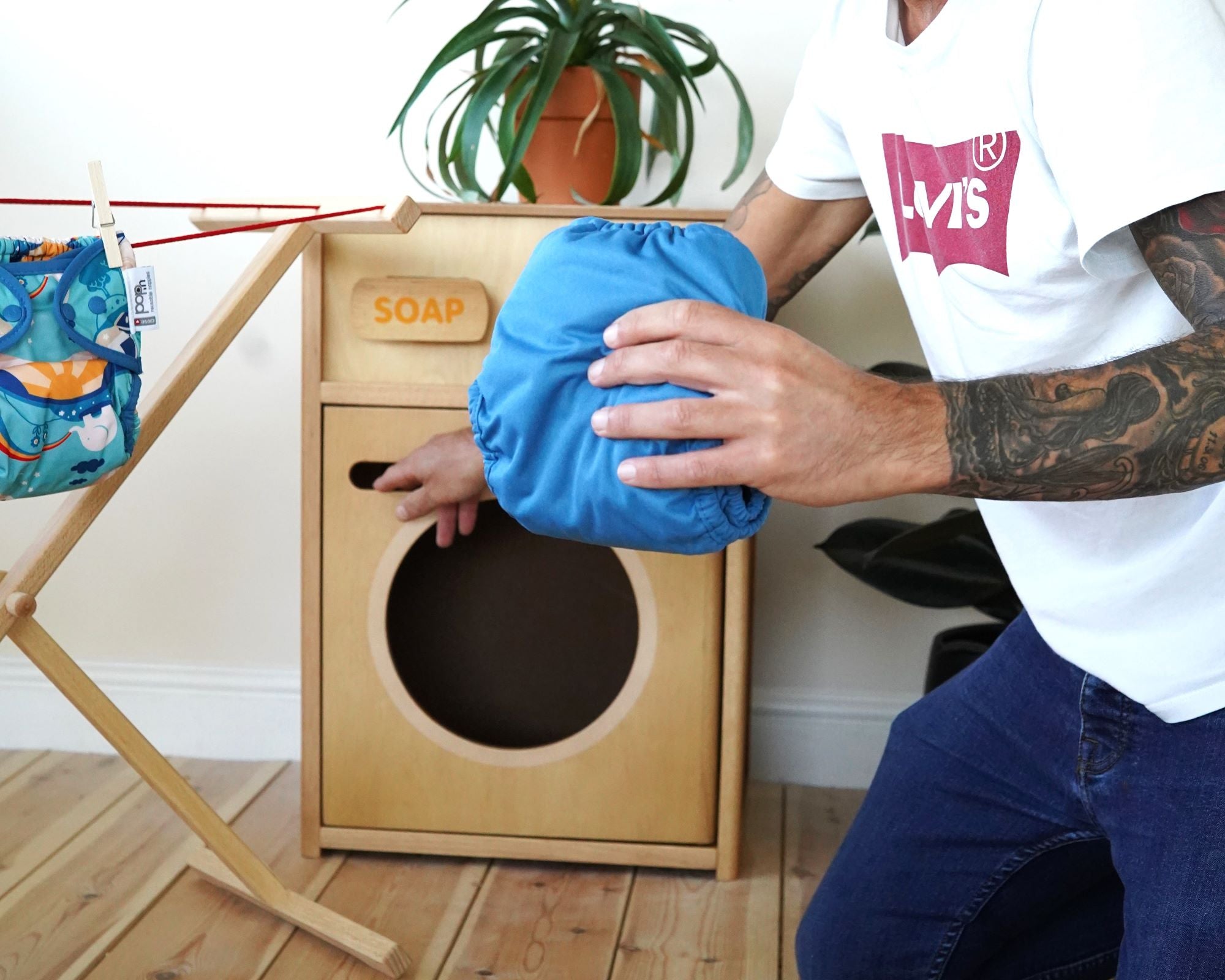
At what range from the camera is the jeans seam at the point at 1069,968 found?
4.15ft

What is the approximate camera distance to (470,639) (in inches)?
69.1

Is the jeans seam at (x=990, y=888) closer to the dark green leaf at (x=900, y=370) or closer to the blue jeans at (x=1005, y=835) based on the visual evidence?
the blue jeans at (x=1005, y=835)

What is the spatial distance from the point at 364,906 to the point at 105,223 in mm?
952

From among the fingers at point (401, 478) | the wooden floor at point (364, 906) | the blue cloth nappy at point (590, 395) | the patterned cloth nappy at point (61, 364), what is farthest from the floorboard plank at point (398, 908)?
the blue cloth nappy at point (590, 395)

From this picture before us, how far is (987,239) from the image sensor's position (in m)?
0.98

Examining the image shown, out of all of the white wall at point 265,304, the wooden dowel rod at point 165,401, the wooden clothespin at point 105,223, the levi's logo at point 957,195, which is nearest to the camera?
the levi's logo at point 957,195

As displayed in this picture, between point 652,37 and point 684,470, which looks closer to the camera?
point 684,470

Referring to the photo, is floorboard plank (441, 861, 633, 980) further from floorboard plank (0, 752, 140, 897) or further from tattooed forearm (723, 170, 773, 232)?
tattooed forearm (723, 170, 773, 232)

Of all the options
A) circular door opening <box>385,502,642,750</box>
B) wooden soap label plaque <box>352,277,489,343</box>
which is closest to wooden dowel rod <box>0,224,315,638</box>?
wooden soap label plaque <box>352,277,489,343</box>

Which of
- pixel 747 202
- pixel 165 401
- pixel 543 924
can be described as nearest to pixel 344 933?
pixel 543 924

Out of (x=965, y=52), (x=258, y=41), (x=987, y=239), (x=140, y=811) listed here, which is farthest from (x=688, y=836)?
(x=258, y=41)

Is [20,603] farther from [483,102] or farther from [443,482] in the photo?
[483,102]

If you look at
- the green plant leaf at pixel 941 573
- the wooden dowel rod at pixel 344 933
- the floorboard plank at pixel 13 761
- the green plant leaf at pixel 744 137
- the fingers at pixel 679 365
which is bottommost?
the floorboard plank at pixel 13 761

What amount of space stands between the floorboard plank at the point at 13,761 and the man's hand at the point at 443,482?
3.05 ft
